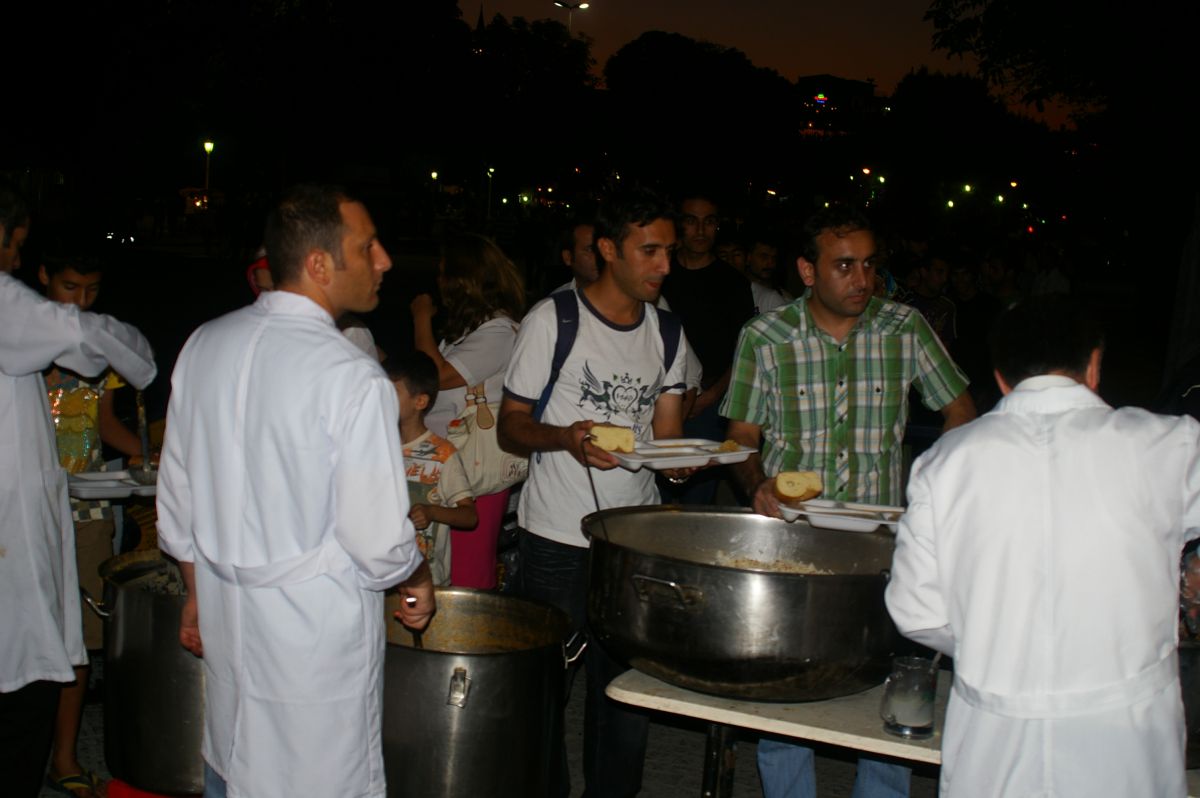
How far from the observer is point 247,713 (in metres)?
3.02

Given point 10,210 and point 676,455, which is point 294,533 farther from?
point 10,210

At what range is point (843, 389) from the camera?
4.36 metres

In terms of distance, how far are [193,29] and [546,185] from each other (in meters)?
63.7

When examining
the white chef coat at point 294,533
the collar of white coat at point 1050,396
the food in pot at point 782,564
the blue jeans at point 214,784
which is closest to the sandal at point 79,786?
the blue jeans at point 214,784

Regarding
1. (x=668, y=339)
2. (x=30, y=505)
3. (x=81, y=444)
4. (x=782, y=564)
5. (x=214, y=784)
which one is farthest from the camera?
(x=81, y=444)

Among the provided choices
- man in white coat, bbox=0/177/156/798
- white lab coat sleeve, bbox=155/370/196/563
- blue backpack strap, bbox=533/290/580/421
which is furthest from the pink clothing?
white lab coat sleeve, bbox=155/370/196/563

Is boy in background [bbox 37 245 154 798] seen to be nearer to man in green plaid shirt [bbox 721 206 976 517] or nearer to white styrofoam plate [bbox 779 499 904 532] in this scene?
man in green plaid shirt [bbox 721 206 976 517]

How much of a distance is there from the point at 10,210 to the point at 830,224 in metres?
2.82

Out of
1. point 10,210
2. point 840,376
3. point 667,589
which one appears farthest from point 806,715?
point 10,210

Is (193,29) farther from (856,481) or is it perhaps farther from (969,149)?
(969,149)

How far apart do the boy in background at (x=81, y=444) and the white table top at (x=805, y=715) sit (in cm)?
249

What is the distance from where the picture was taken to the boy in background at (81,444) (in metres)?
4.88

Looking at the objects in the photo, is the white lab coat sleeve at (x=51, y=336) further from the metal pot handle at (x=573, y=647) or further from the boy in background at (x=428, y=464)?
the metal pot handle at (x=573, y=647)

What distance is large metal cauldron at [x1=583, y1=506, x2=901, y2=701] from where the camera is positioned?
307 centimetres
